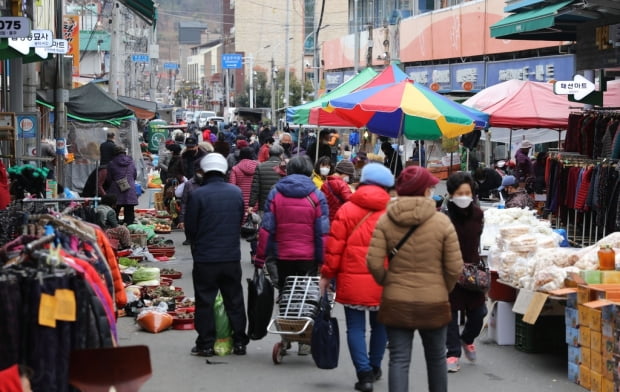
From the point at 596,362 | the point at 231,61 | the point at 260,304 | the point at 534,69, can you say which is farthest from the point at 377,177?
the point at 231,61

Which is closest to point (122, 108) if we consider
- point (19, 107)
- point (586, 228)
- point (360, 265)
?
point (19, 107)

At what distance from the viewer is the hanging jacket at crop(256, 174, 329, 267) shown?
9891 millimetres

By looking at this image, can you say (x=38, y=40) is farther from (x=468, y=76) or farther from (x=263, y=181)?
(x=468, y=76)

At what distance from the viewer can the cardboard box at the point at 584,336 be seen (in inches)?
350

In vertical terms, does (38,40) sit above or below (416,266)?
above

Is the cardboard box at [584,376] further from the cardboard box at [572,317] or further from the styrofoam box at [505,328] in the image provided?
the styrofoam box at [505,328]

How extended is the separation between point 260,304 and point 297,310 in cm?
45

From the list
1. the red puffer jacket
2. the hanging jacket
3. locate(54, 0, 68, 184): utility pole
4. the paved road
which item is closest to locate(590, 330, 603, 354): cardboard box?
the paved road

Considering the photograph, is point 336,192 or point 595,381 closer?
point 595,381

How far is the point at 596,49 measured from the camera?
19.7 meters

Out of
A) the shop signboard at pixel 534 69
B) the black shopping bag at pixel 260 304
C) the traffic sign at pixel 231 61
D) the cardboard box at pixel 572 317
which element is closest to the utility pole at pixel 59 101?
the black shopping bag at pixel 260 304

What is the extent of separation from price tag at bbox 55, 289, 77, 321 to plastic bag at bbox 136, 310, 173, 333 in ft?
18.2

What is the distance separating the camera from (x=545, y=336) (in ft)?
33.8

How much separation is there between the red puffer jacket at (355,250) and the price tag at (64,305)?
9.45ft
